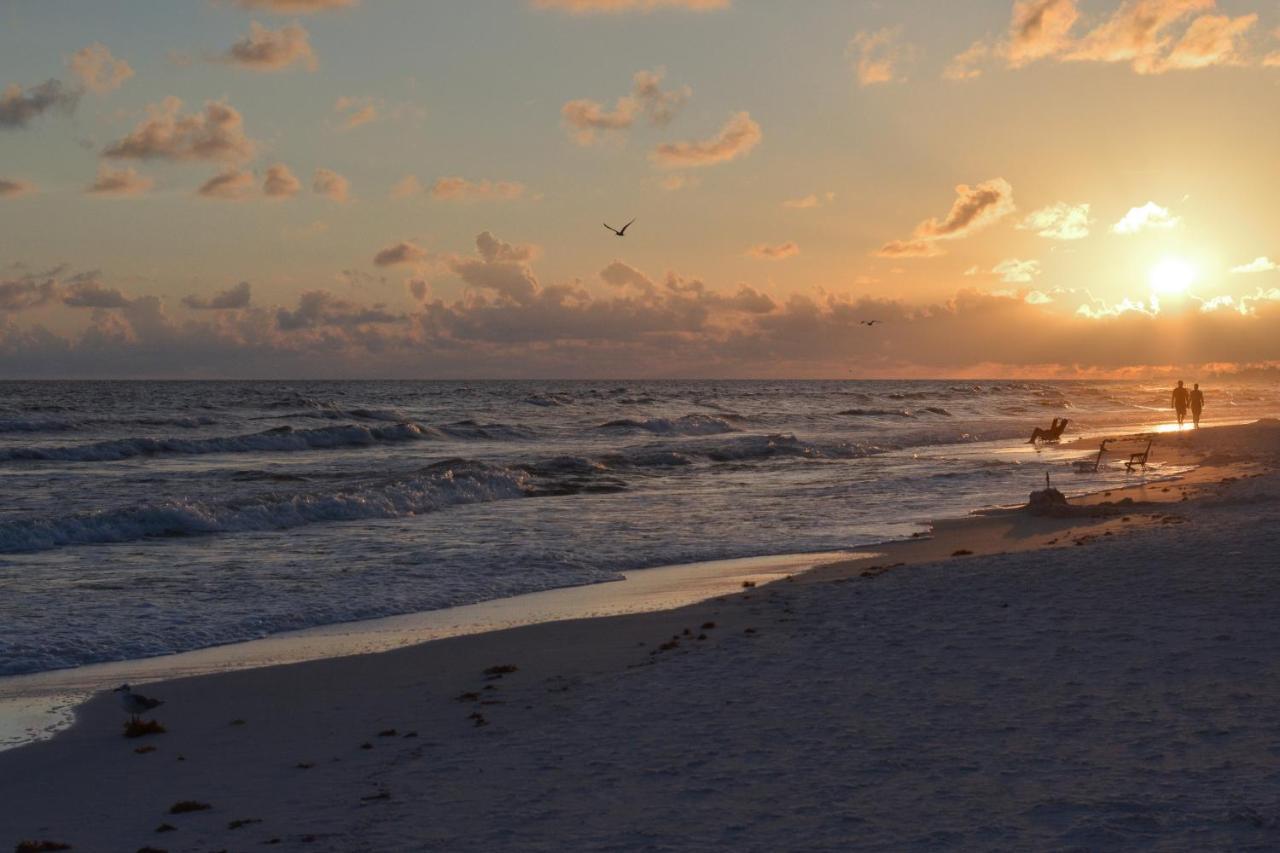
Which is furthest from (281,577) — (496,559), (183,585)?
(496,559)

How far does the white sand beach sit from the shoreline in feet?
1.62

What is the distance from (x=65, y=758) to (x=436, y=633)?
187 inches

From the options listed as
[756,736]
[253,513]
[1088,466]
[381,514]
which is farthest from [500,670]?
[1088,466]

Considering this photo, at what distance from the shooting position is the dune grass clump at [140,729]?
339 inches

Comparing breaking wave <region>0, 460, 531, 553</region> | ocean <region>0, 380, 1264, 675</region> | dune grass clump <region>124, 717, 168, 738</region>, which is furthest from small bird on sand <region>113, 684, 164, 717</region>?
breaking wave <region>0, 460, 531, 553</region>

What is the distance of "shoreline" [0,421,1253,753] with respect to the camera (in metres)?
9.99

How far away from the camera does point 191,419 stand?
6588 cm

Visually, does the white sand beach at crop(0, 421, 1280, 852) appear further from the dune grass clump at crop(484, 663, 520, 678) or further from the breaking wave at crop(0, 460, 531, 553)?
the breaking wave at crop(0, 460, 531, 553)

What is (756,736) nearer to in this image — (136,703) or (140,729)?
(140,729)

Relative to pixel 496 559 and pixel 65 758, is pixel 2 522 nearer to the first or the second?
pixel 496 559

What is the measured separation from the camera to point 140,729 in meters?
8.66

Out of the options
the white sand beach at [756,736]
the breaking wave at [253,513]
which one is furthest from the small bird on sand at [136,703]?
the breaking wave at [253,513]

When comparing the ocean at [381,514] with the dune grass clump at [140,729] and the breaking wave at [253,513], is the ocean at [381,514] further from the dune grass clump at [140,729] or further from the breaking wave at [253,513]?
the dune grass clump at [140,729]

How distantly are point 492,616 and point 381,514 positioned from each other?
11931 mm
